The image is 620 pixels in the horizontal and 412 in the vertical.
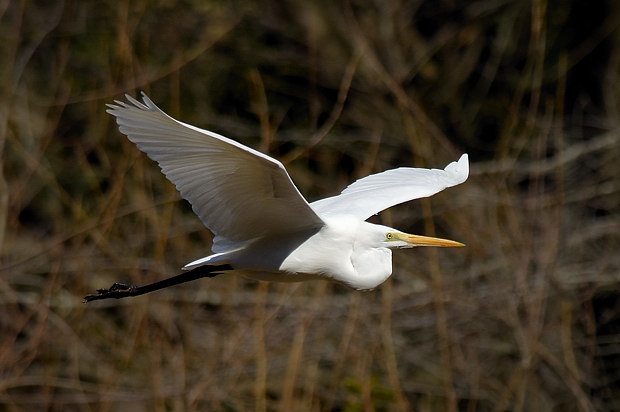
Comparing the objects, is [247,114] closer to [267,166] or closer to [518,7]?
[518,7]

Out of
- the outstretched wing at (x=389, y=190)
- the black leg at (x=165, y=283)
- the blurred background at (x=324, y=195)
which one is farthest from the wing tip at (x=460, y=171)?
the black leg at (x=165, y=283)

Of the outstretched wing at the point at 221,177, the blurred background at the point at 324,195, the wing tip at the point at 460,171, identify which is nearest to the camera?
the outstretched wing at the point at 221,177

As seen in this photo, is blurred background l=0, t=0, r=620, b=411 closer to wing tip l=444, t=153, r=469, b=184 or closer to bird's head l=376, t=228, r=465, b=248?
wing tip l=444, t=153, r=469, b=184

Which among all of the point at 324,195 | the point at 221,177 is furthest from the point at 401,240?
the point at 324,195

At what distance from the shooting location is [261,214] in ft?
12.3

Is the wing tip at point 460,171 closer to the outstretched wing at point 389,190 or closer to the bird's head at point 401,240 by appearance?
the outstretched wing at point 389,190

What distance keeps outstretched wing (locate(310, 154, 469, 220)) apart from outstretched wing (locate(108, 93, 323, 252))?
33cm

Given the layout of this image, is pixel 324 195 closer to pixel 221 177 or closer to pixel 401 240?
pixel 401 240

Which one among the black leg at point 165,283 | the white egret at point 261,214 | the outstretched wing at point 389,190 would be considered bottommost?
the black leg at point 165,283

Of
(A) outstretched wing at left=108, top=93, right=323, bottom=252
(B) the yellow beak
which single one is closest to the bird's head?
(B) the yellow beak

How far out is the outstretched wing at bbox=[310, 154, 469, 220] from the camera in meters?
4.16

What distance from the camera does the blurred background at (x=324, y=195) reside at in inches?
219

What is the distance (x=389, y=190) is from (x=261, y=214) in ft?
2.53

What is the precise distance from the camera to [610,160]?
7.52 m
